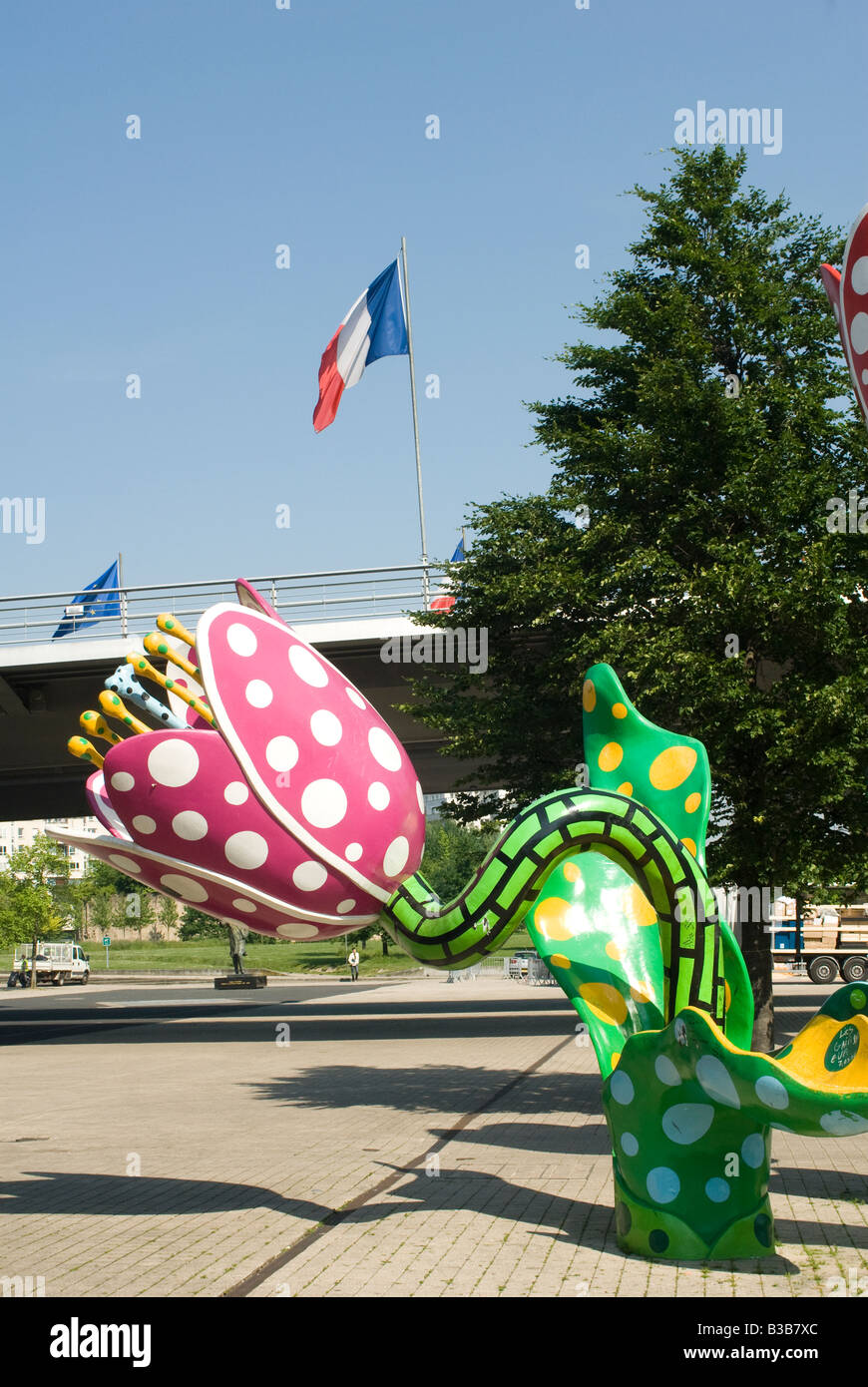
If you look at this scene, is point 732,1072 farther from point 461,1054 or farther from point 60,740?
point 60,740

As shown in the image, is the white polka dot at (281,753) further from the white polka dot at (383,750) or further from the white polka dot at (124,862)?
the white polka dot at (124,862)

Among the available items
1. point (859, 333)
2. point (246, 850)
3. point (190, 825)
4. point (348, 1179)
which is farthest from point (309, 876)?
point (348, 1179)

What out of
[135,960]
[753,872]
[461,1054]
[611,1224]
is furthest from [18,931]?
[611,1224]

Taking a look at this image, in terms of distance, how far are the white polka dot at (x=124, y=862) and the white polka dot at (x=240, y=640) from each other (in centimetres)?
103

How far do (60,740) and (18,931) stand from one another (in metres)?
25.9

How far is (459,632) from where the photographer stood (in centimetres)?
1917

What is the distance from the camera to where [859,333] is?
607cm

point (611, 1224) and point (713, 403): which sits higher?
point (713, 403)

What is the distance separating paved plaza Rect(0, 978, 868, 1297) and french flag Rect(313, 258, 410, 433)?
11434mm

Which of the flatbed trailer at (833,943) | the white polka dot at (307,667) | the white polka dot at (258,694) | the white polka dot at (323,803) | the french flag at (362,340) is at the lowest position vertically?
the flatbed trailer at (833,943)

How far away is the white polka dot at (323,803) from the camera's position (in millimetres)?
4895

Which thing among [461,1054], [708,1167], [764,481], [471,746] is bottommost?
[461,1054]

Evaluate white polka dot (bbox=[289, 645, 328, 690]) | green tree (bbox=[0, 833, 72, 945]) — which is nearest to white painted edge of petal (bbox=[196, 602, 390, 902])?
white polka dot (bbox=[289, 645, 328, 690])

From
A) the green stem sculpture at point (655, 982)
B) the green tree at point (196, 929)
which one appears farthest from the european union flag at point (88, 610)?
the green tree at point (196, 929)
